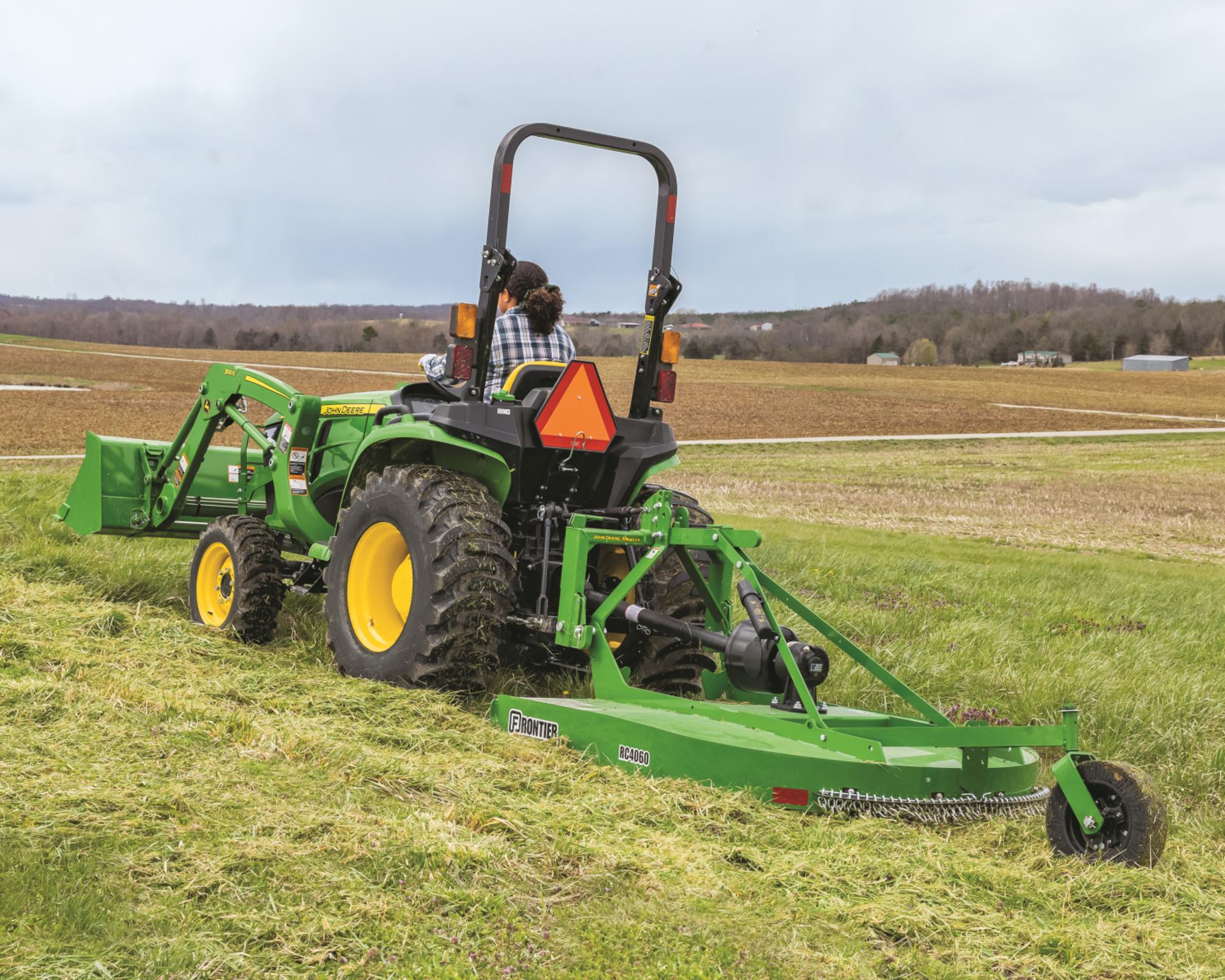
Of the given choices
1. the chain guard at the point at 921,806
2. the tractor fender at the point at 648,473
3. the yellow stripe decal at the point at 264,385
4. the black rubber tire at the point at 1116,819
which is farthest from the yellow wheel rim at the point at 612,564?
the black rubber tire at the point at 1116,819

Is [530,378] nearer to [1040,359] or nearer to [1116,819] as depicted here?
[1116,819]

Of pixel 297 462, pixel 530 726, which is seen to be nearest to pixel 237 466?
pixel 297 462

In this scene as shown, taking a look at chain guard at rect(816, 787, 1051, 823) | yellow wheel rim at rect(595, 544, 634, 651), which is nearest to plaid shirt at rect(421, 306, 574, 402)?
yellow wheel rim at rect(595, 544, 634, 651)

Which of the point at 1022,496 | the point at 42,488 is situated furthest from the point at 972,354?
the point at 42,488

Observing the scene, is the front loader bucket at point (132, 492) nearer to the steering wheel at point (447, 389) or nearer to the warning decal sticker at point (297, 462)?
the warning decal sticker at point (297, 462)

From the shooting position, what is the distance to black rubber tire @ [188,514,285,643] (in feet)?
22.1

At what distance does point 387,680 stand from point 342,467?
1868 millimetres

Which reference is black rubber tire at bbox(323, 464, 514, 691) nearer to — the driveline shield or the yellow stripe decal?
the driveline shield

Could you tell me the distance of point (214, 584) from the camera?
722 cm

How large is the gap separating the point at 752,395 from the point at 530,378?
4201 centimetres

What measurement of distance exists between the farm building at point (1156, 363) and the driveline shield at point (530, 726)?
3536 inches

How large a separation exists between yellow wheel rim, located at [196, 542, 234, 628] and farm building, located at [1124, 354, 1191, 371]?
88.5 m

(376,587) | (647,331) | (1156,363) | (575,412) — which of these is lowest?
(376,587)

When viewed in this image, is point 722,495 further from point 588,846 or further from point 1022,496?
point 588,846
